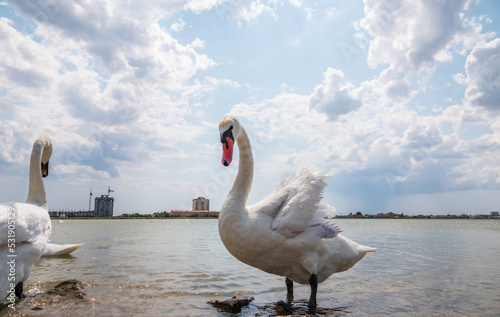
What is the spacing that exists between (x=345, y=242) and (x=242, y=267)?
5376mm

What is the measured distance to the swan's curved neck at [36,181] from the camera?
6.62 meters

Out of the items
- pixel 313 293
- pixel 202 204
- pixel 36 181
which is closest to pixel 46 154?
pixel 36 181

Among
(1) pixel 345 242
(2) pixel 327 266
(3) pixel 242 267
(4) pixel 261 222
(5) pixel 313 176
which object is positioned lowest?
(3) pixel 242 267

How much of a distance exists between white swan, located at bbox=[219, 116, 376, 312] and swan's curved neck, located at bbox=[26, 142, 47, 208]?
4009 mm

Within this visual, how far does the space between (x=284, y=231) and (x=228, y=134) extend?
1.82 meters

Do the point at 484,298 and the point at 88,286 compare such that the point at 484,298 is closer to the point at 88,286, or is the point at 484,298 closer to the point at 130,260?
the point at 88,286

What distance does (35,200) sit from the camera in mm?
6605

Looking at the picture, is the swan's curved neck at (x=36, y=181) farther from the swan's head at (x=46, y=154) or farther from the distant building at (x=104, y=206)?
the distant building at (x=104, y=206)

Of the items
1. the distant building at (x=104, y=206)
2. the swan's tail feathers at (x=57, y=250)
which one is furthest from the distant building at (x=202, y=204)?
the swan's tail feathers at (x=57, y=250)

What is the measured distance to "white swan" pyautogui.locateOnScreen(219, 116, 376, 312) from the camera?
5.07m

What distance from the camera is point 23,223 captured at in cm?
502

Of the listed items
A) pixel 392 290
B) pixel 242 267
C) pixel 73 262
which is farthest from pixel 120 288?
pixel 392 290

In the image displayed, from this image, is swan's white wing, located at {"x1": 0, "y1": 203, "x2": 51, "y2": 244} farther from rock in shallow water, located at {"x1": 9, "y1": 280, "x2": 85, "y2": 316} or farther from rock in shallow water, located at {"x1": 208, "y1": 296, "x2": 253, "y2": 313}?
rock in shallow water, located at {"x1": 208, "y1": 296, "x2": 253, "y2": 313}

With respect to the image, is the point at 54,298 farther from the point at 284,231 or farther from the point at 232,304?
the point at 284,231
